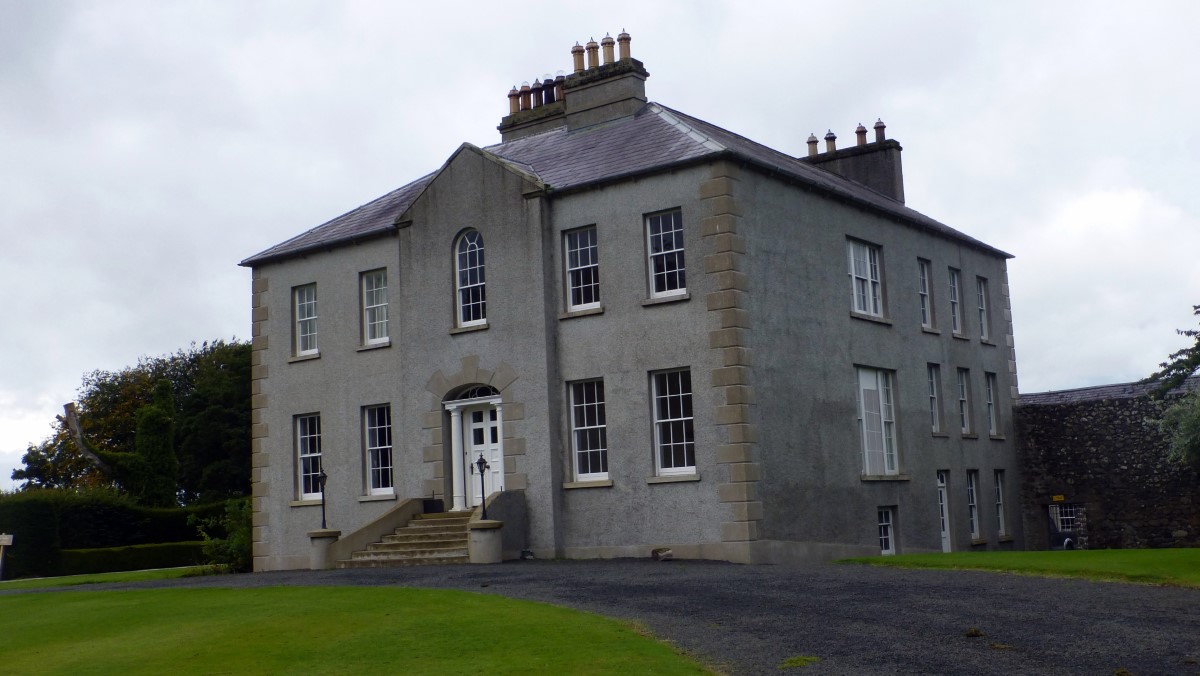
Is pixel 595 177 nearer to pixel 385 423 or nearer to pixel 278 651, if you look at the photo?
pixel 385 423

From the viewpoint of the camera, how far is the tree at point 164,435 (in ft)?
172

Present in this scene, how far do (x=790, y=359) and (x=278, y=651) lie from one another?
13854 millimetres

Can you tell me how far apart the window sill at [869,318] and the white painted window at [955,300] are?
4987 millimetres

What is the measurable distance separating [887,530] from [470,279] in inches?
418

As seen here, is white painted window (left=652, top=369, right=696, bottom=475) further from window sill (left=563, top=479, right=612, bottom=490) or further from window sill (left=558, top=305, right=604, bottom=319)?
window sill (left=558, top=305, right=604, bottom=319)

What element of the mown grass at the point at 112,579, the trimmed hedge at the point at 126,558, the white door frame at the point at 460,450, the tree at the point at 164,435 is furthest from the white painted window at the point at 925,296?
the tree at the point at 164,435

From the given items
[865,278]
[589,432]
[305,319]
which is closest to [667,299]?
[589,432]

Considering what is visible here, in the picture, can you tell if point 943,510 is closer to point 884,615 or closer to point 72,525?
point 884,615

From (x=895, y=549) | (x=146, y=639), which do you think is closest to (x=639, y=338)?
(x=895, y=549)

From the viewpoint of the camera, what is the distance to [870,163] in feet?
115

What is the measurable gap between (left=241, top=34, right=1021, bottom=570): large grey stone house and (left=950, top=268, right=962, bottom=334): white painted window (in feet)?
0.81

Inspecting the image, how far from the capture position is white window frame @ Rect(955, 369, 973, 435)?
32.2m

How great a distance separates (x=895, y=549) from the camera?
27531 mm

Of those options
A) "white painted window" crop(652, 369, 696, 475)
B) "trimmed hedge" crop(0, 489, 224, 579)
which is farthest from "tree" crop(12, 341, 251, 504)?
"white painted window" crop(652, 369, 696, 475)
